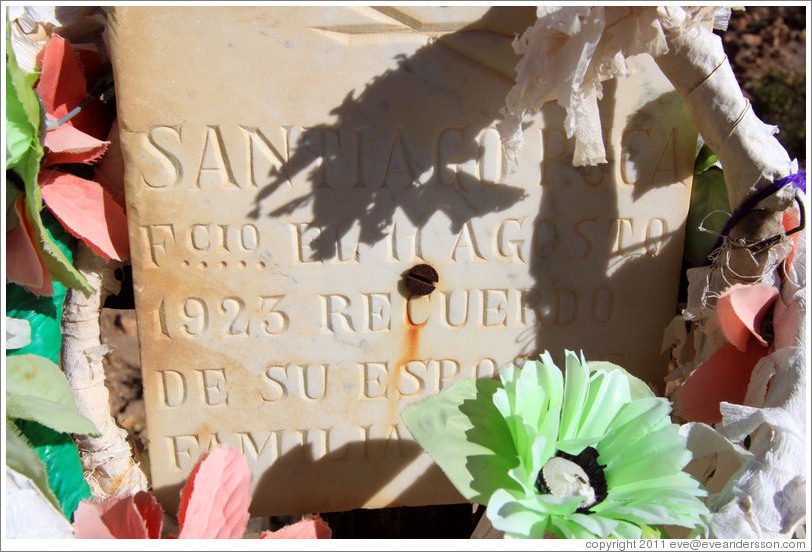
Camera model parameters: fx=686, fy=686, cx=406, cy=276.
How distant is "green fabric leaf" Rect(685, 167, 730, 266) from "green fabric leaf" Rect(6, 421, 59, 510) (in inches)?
35.2

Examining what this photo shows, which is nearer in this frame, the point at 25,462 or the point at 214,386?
the point at 25,462

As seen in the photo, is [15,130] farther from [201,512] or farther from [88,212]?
Answer: [201,512]

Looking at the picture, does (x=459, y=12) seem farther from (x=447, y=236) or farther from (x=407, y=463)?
(x=407, y=463)

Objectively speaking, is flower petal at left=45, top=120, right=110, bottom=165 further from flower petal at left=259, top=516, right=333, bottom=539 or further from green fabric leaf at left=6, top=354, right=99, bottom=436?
flower petal at left=259, top=516, right=333, bottom=539

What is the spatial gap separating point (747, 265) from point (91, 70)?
0.89 metres

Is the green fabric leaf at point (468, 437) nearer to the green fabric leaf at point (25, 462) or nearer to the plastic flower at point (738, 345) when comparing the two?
the plastic flower at point (738, 345)

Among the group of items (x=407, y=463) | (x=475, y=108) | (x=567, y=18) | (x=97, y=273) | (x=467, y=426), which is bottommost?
(x=407, y=463)

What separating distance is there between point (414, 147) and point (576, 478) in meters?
0.46

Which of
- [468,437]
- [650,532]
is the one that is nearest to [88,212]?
[468,437]

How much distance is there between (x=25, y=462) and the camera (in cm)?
74

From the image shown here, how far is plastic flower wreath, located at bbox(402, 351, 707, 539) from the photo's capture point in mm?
680

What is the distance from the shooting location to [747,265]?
87 cm

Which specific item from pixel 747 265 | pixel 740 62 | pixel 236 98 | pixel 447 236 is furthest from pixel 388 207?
pixel 740 62

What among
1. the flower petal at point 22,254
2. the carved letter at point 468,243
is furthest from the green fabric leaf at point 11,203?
the carved letter at point 468,243
